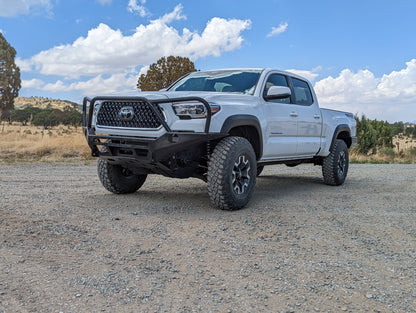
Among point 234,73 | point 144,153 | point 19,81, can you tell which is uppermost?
point 19,81

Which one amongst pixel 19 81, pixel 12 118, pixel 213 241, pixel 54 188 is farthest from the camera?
pixel 12 118

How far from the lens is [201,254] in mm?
3688

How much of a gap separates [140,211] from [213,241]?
1.53 meters

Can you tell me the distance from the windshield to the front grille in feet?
4.84

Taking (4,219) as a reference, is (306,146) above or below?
above

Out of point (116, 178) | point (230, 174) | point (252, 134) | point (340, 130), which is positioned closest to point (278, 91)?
point (252, 134)

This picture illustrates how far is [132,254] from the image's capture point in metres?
3.64

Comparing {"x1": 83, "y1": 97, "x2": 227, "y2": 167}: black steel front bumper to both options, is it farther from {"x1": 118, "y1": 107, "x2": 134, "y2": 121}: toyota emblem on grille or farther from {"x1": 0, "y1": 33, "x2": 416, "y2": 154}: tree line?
{"x1": 0, "y1": 33, "x2": 416, "y2": 154}: tree line

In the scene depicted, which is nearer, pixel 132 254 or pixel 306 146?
pixel 132 254

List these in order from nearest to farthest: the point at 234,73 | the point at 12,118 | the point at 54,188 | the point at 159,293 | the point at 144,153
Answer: the point at 159,293
the point at 144,153
the point at 234,73
the point at 54,188
the point at 12,118

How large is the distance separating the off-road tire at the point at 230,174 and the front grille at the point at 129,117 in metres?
0.87

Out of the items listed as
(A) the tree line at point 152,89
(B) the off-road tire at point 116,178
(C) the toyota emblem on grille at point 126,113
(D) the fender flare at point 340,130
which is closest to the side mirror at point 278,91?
(C) the toyota emblem on grille at point 126,113

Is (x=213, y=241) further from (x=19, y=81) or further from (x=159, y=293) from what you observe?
(x=19, y=81)

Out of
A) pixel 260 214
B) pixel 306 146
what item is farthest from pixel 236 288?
pixel 306 146
